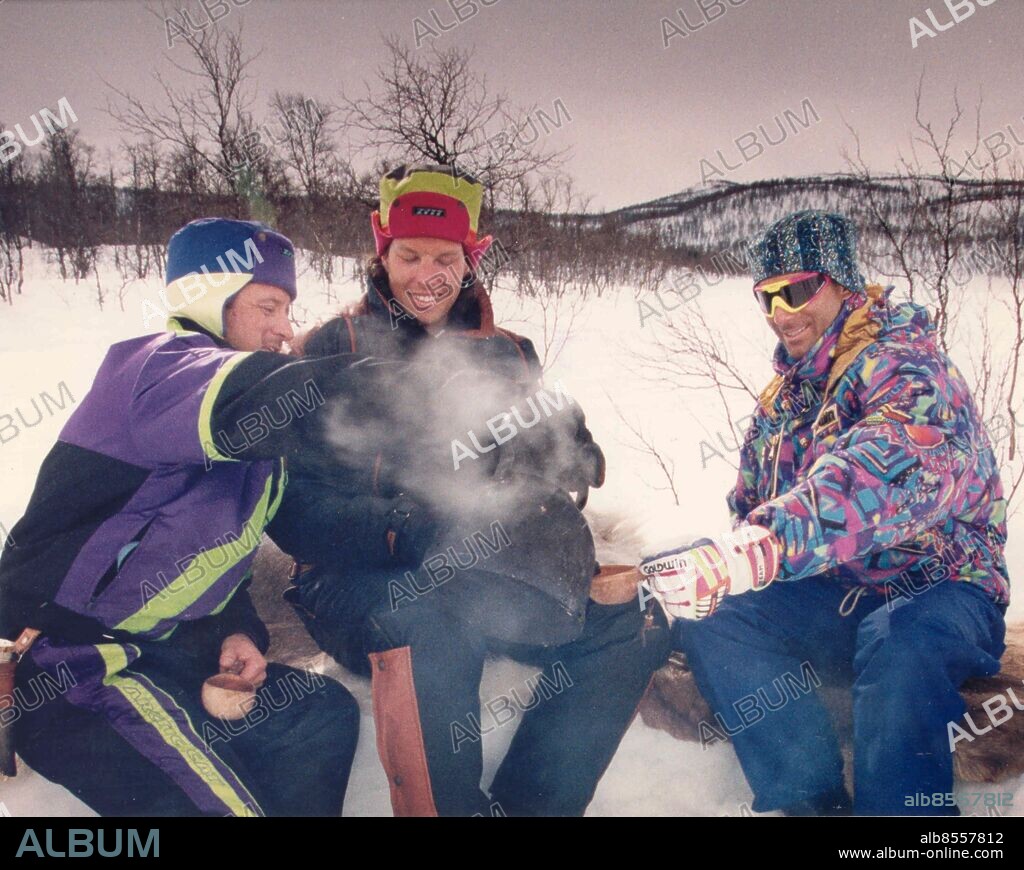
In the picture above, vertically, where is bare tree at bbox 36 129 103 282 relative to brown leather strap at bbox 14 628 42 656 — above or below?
above

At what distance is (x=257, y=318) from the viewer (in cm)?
180

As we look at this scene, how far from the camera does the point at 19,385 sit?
2514 millimetres

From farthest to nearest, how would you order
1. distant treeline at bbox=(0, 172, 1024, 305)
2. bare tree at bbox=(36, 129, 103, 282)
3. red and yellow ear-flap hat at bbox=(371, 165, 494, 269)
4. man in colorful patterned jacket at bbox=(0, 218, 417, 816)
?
distant treeline at bbox=(0, 172, 1024, 305)
bare tree at bbox=(36, 129, 103, 282)
red and yellow ear-flap hat at bbox=(371, 165, 494, 269)
man in colorful patterned jacket at bbox=(0, 218, 417, 816)

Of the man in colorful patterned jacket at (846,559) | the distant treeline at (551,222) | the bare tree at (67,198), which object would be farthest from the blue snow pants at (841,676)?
the bare tree at (67,198)

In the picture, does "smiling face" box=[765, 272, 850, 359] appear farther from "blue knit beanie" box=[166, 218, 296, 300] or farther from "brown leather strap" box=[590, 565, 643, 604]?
"blue knit beanie" box=[166, 218, 296, 300]

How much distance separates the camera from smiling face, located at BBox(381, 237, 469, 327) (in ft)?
6.93

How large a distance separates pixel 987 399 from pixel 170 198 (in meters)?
4.18

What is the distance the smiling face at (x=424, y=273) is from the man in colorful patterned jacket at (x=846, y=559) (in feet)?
3.01

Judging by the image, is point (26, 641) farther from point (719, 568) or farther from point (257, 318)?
point (719, 568)

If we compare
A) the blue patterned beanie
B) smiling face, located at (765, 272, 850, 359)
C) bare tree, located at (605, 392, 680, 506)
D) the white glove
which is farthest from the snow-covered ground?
the blue patterned beanie

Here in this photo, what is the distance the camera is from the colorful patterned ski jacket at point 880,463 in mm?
1506

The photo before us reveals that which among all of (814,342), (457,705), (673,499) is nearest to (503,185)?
(673,499)

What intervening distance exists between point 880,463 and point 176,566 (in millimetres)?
1625

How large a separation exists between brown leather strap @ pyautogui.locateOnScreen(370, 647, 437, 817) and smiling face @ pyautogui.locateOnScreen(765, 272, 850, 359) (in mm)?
1363
